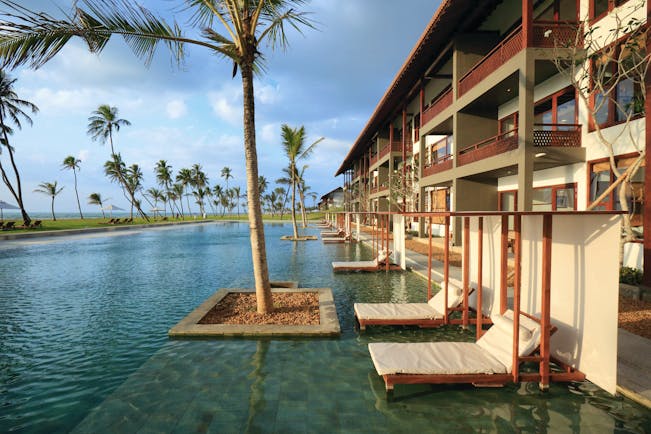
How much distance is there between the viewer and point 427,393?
14.8ft

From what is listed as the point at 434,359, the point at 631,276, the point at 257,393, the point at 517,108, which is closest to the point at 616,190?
the point at 631,276

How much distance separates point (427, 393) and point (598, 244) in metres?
3.01

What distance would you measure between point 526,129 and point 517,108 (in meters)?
4.38

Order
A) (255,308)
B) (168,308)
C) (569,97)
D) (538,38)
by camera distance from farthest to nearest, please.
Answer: (569,97) < (538,38) < (168,308) < (255,308)

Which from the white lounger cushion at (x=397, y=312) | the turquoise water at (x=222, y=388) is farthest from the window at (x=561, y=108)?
the turquoise water at (x=222, y=388)

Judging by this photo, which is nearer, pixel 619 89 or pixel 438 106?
pixel 619 89

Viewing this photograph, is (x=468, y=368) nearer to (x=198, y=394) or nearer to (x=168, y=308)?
(x=198, y=394)

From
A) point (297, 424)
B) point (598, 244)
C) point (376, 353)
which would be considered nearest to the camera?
point (297, 424)

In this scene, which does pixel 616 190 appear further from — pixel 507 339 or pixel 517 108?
pixel 507 339

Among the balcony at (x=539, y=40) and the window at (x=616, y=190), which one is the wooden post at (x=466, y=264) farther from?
the balcony at (x=539, y=40)

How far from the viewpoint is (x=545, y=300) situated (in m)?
4.49

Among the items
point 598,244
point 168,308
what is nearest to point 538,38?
point 598,244

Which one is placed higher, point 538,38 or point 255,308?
point 538,38

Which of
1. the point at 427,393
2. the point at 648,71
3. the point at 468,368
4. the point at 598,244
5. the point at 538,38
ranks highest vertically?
the point at 538,38
